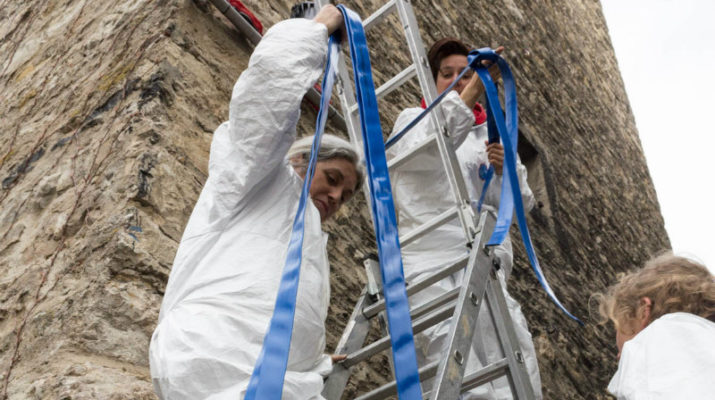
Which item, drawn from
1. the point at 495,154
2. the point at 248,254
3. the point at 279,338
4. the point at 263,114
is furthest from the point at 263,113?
the point at 495,154

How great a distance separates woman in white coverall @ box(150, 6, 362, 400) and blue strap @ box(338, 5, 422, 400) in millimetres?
109

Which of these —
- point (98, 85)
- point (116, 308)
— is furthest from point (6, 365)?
point (98, 85)

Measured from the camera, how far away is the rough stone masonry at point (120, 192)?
1.95 metres

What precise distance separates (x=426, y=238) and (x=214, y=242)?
3.40ft

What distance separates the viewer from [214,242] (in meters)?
1.56

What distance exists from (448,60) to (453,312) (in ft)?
4.44

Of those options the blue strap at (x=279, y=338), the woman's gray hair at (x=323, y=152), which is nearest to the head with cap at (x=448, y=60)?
the woman's gray hair at (x=323, y=152)

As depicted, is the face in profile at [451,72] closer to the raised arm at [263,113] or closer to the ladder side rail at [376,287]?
the ladder side rail at [376,287]

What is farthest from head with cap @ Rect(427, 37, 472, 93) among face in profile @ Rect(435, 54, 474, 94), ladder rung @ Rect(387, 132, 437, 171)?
ladder rung @ Rect(387, 132, 437, 171)

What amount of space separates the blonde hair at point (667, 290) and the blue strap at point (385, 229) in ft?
2.59

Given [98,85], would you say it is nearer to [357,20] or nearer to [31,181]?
[31,181]

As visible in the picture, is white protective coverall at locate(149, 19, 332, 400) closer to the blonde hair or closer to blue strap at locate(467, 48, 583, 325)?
blue strap at locate(467, 48, 583, 325)

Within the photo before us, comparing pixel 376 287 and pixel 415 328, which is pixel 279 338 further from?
pixel 376 287

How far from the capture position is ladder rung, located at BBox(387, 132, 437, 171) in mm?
2408
